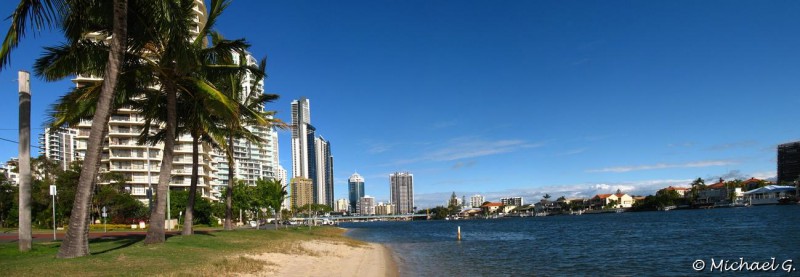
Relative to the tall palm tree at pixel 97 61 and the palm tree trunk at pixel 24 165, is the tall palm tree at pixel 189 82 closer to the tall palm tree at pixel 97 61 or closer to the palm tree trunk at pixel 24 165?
the tall palm tree at pixel 97 61

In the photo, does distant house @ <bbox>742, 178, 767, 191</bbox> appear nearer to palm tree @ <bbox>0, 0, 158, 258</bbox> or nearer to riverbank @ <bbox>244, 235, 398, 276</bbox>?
riverbank @ <bbox>244, 235, 398, 276</bbox>

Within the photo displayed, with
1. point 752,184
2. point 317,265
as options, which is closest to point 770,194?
point 752,184

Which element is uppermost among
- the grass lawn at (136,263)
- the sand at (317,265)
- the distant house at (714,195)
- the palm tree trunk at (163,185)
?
the palm tree trunk at (163,185)

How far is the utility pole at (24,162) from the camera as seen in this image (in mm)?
19312

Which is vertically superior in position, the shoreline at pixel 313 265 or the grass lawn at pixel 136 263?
the grass lawn at pixel 136 263

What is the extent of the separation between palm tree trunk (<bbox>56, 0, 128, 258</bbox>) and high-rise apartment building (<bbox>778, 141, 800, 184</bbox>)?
213029 millimetres

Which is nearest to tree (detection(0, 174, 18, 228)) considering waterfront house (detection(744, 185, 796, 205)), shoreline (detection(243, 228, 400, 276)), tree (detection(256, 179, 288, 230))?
tree (detection(256, 179, 288, 230))

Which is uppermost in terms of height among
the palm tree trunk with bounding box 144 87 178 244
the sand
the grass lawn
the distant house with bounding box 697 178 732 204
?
the palm tree trunk with bounding box 144 87 178 244

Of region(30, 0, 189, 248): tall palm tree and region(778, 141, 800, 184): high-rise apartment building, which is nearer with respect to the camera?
region(30, 0, 189, 248): tall palm tree

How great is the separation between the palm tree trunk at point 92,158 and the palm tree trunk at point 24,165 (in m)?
4.19

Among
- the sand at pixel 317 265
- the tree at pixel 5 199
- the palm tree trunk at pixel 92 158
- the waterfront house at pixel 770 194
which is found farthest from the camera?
the waterfront house at pixel 770 194

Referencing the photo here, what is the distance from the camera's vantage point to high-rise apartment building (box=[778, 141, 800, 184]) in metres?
185

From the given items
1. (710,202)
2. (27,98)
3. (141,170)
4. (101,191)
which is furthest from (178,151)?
(710,202)

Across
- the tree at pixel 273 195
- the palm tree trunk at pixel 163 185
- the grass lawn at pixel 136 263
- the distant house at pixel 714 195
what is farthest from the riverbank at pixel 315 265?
the distant house at pixel 714 195
